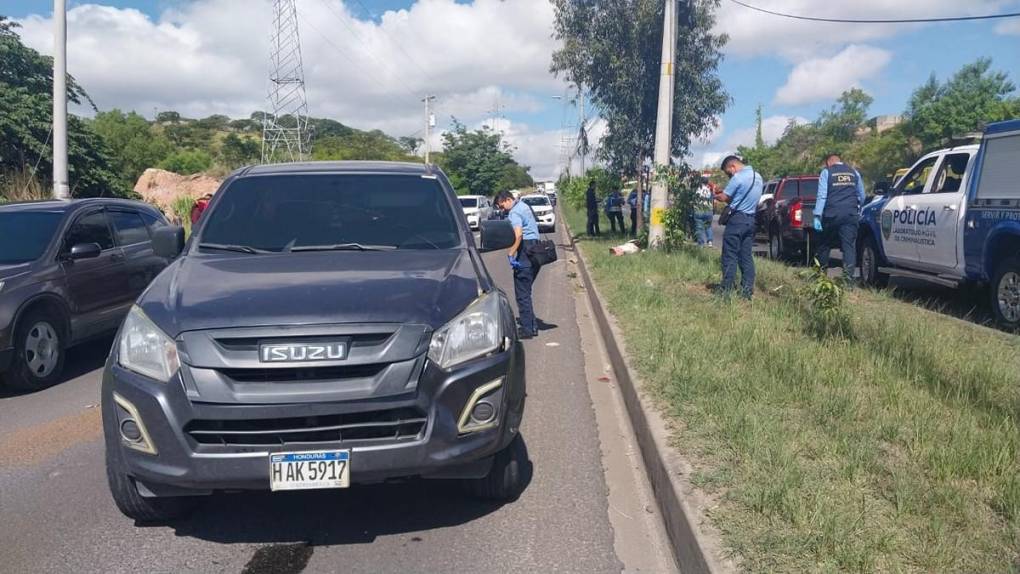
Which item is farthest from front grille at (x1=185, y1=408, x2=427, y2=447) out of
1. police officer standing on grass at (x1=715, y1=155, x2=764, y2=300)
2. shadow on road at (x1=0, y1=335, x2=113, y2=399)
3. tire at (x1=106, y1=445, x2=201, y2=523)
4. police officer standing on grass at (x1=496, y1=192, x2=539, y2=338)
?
police officer standing on grass at (x1=715, y1=155, x2=764, y2=300)

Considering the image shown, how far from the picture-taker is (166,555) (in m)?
4.20

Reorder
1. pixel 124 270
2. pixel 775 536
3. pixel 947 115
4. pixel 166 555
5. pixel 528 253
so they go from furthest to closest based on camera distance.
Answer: pixel 947 115 < pixel 528 253 < pixel 124 270 < pixel 166 555 < pixel 775 536

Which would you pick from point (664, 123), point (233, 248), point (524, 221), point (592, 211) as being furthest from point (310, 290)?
point (592, 211)

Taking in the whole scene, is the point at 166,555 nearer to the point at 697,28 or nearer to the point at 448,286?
the point at 448,286

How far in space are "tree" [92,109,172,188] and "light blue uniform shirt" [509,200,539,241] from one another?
4729 cm

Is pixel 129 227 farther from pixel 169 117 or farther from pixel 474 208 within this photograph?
pixel 169 117

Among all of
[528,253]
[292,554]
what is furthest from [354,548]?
[528,253]

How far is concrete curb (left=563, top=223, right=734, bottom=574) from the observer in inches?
147

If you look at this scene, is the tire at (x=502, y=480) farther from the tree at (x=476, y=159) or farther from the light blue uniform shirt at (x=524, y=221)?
the tree at (x=476, y=159)

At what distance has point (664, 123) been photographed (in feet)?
58.3

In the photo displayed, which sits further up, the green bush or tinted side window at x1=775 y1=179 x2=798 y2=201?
the green bush

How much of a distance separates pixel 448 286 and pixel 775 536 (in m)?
1.98

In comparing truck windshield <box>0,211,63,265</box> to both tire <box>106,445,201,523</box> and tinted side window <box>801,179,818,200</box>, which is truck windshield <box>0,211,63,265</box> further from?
tinted side window <box>801,179,818,200</box>

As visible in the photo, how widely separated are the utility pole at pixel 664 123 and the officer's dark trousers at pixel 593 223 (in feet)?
32.6
